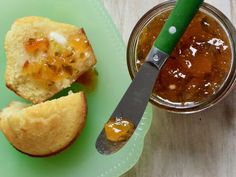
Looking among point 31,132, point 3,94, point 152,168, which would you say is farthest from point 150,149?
point 3,94

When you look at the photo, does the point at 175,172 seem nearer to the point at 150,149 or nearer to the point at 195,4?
the point at 150,149

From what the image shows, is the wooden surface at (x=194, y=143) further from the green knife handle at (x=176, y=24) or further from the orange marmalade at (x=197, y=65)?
the green knife handle at (x=176, y=24)

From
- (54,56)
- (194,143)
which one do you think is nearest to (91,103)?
(54,56)

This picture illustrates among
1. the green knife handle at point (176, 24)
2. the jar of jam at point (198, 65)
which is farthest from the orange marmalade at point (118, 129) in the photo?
the green knife handle at point (176, 24)

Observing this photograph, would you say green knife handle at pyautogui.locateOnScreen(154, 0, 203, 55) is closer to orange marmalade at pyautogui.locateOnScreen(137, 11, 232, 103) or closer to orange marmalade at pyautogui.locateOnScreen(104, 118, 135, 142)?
orange marmalade at pyautogui.locateOnScreen(137, 11, 232, 103)

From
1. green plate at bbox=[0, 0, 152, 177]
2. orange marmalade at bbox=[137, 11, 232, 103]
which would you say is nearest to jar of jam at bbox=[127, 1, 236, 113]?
orange marmalade at bbox=[137, 11, 232, 103]

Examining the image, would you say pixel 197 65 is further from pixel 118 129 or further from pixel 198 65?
pixel 118 129
